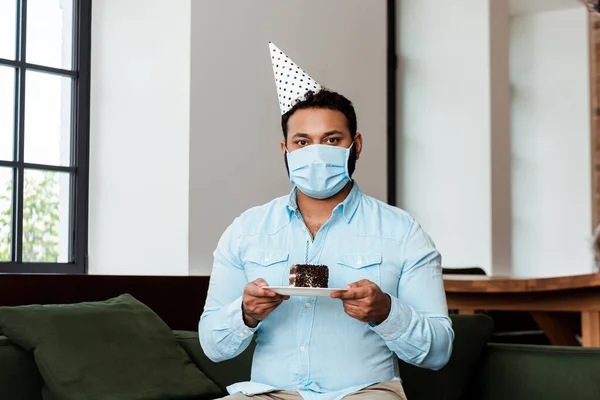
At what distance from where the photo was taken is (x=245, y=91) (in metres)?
3.72

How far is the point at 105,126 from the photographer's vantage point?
3576mm

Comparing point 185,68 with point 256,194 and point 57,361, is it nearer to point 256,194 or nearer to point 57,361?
point 256,194

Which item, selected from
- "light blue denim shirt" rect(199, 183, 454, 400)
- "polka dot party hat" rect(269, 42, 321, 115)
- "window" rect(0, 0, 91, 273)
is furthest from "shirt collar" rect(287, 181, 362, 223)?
"window" rect(0, 0, 91, 273)

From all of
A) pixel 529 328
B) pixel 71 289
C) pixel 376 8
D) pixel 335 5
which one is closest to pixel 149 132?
pixel 71 289

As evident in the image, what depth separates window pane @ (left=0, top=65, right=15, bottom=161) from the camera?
3.31 m

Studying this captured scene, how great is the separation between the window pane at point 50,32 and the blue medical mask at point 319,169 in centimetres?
182

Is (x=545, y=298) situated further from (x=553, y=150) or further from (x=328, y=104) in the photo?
(x=553, y=150)

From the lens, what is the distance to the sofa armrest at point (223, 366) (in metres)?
2.66

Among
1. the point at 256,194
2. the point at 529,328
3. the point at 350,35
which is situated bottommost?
the point at 529,328

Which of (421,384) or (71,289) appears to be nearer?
(421,384)

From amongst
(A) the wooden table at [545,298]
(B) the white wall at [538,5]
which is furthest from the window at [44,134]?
(B) the white wall at [538,5]

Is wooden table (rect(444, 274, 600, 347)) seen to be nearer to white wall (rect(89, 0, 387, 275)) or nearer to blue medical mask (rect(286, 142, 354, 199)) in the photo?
white wall (rect(89, 0, 387, 275))

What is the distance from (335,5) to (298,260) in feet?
8.63

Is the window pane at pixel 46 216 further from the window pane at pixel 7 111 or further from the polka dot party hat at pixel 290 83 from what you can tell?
the polka dot party hat at pixel 290 83
